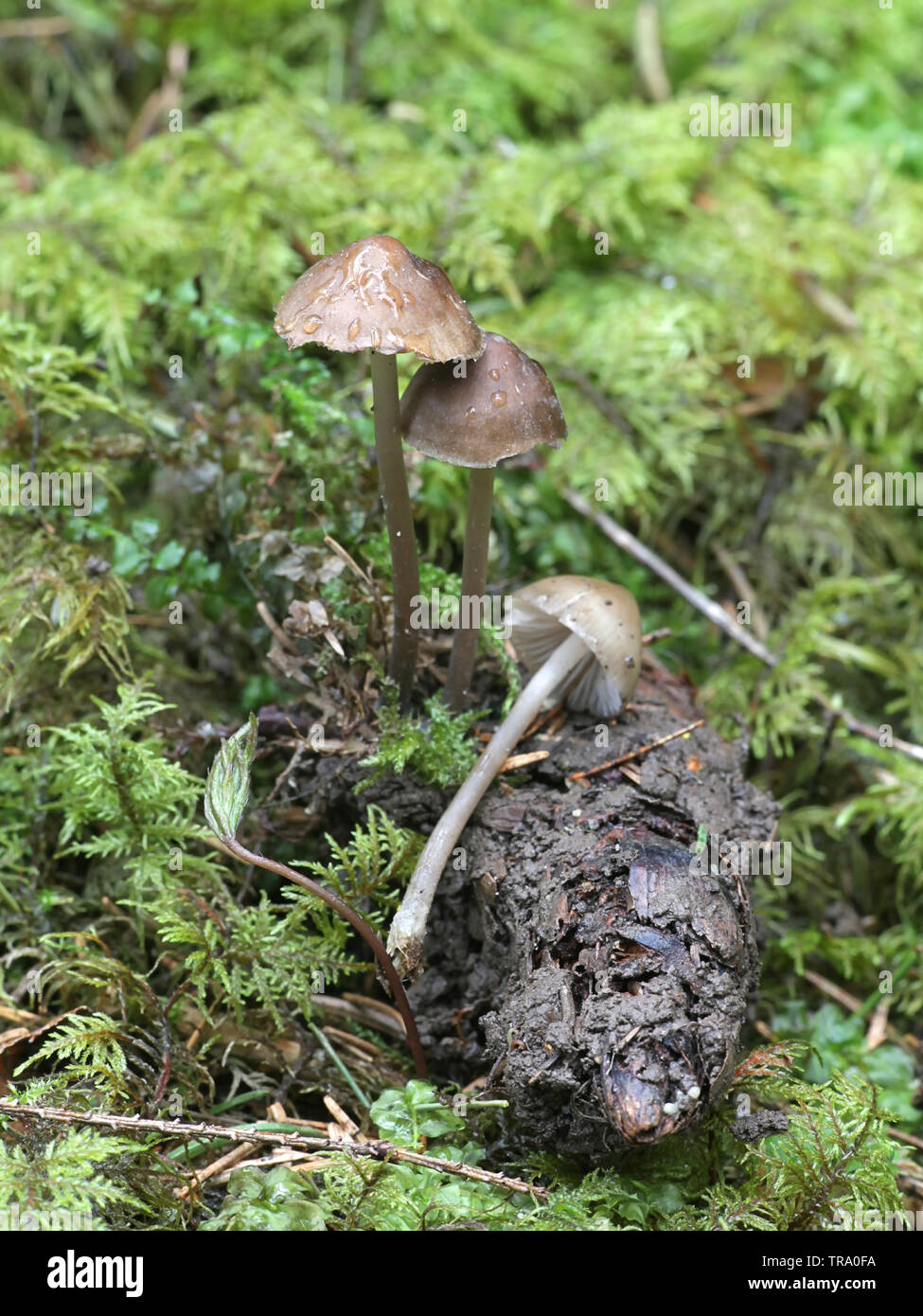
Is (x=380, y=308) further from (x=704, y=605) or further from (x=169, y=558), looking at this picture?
(x=704, y=605)

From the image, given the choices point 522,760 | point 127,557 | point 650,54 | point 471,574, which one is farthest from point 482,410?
point 650,54

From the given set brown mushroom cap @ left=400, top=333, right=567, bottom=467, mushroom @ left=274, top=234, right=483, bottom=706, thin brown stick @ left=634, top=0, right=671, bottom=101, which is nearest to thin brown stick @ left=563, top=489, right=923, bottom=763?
brown mushroom cap @ left=400, top=333, right=567, bottom=467

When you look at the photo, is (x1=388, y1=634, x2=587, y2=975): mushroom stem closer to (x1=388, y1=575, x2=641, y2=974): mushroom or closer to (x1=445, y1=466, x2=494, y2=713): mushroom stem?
(x1=388, y1=575, x2=641, y2=974): mushroom

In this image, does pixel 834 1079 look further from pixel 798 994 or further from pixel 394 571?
pixel 394 571

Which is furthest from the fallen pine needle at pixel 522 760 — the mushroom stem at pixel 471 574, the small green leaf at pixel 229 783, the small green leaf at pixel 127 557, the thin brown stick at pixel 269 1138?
the small green leaf at pixel 127 557

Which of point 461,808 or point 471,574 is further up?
point 471,574
